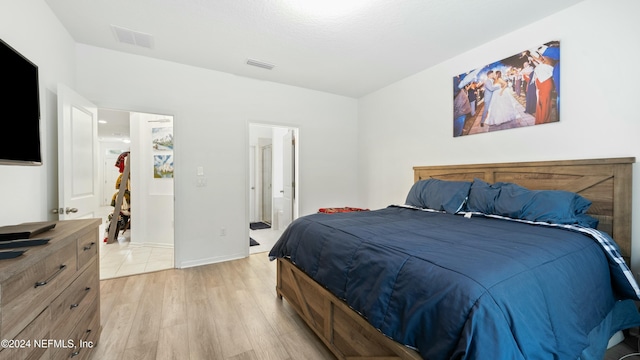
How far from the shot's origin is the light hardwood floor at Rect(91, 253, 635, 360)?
1772mm

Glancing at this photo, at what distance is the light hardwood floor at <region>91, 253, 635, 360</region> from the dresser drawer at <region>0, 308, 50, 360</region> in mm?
775

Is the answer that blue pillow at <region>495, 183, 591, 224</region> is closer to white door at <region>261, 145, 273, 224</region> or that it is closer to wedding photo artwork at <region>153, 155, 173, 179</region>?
wedding photo artwork at <region>153, 155, 173, 179</region>

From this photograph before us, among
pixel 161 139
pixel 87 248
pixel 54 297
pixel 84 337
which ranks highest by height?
pixel 161 139

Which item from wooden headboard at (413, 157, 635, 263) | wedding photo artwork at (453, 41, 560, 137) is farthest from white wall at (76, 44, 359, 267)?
wooden headboard at (413, 157, 635, 263)

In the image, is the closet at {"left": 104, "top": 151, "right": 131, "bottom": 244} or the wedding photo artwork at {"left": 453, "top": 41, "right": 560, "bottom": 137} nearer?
the wedding photo artwork at {"left": 453, "top": 41, "right": 560, "bottom": 137}

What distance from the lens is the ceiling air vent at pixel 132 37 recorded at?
2.57 meters

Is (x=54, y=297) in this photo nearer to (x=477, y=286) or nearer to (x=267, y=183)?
(x=477, y=286)

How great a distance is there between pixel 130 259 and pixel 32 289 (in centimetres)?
311

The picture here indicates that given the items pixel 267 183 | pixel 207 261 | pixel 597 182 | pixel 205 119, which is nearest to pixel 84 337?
pixel 207 261

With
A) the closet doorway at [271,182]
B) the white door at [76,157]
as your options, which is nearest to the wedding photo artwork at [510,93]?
the closet doorway at [271,182]

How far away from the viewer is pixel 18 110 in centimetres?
137

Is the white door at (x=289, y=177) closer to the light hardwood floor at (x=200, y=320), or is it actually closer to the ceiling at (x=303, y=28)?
the ceiling at (x=303, y=28)

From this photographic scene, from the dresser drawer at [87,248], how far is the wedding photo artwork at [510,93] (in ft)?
11.7

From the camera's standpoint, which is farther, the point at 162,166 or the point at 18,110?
the point at 162,166
